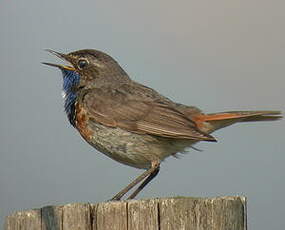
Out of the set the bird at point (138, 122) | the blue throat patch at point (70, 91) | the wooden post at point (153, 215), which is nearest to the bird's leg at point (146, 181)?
the bird at point (138, 122)

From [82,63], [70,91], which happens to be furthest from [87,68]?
[70,91]

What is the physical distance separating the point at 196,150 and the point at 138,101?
82 centimetres

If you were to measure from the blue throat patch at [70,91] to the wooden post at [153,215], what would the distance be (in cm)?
308

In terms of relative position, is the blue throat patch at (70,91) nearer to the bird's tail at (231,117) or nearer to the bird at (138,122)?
the bird at (138,122)

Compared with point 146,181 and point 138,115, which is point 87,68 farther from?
point 146,181

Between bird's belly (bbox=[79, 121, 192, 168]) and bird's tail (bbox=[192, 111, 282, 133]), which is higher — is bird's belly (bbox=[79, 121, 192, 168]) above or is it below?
below

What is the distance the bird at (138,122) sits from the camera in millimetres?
6395

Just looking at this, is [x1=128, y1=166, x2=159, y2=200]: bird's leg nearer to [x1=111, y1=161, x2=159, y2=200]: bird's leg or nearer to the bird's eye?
[x1=111, y1=161, x2=159, y2=200]: bird's leg

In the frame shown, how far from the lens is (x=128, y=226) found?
11.9 feet

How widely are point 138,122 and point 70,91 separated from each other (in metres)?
0.98

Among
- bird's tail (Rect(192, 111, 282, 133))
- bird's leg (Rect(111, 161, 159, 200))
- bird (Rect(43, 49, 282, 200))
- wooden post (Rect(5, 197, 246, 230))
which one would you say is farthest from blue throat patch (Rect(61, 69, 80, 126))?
wooden post (Rect(5, 197, 246, 230))

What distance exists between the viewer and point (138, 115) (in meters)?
6.55

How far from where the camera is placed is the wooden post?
357 centimetres

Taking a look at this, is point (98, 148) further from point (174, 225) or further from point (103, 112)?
point (174, 225)
